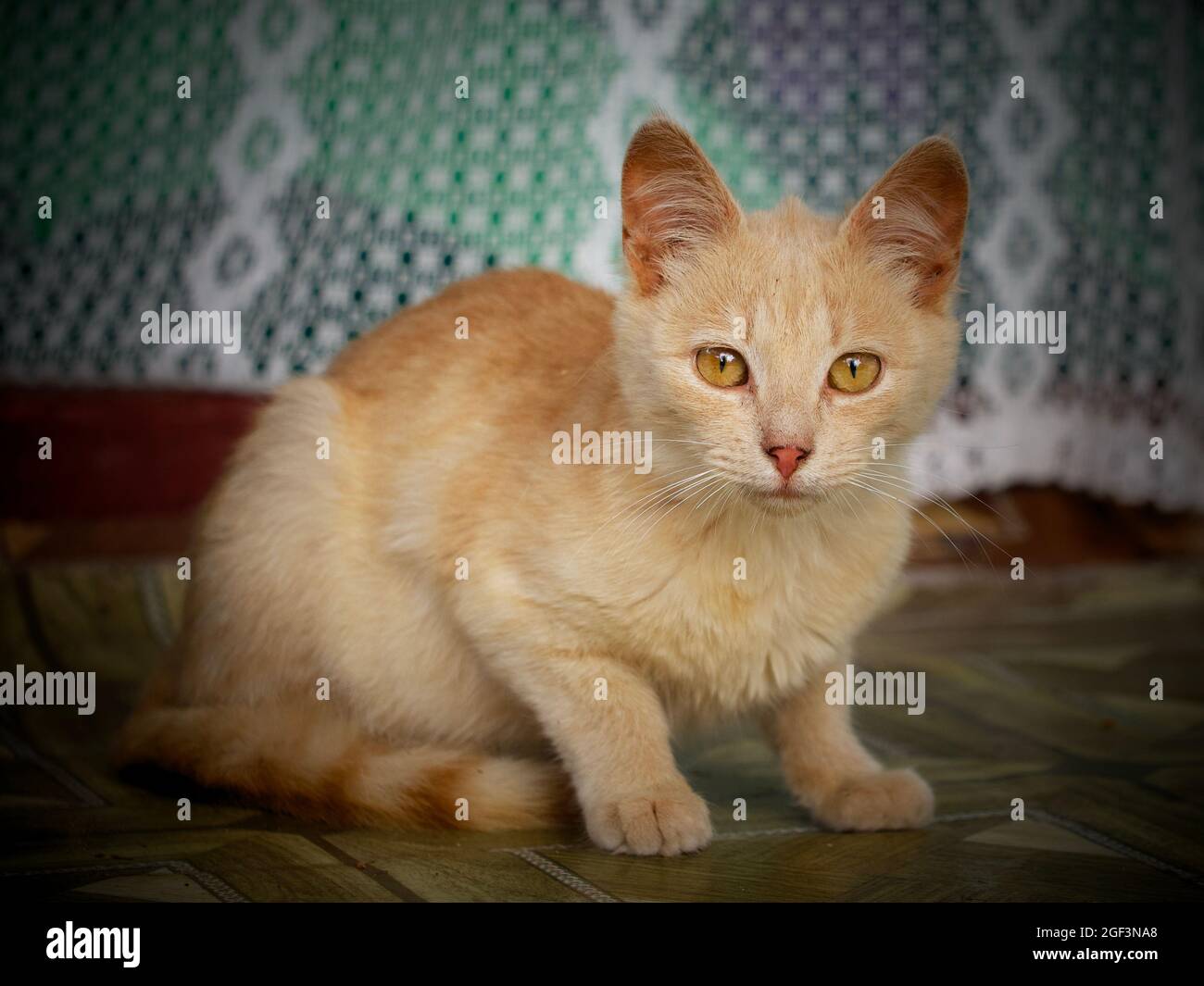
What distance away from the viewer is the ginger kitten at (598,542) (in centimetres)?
159

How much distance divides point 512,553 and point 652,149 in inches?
22.3

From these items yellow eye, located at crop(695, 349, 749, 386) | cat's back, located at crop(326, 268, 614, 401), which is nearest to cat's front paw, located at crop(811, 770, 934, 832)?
yellow eye, located at crop(695, 349, 749, 386)

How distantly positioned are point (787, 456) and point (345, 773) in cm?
76

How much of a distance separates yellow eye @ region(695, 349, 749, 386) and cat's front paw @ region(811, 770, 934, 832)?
61 cm

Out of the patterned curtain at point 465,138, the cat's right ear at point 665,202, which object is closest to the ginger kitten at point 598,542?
the cat's right ear at point 665,202

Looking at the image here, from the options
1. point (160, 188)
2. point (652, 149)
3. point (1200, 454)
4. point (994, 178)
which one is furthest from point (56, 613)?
point (1200, 454)

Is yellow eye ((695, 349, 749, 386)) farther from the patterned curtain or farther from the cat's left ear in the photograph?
the patterned curtain

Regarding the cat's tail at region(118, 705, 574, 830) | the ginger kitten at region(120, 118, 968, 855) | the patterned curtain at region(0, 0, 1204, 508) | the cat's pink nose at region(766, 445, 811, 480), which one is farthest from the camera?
the patterned curtain at region(0, 0, 1204, 508)

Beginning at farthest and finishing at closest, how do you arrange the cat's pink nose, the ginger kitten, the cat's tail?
the cat's tail → the ginger kitten → the cat's pink nose

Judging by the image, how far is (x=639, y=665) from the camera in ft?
5.71

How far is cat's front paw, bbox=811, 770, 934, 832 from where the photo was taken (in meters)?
1.75

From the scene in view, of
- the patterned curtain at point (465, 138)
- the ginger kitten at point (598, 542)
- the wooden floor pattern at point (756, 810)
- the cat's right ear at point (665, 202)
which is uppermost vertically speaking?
the patterned curtain at point (465, 138)

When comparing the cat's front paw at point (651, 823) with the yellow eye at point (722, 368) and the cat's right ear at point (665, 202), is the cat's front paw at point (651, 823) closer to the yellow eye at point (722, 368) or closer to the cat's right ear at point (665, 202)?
the yellow eye at point (722, 368)

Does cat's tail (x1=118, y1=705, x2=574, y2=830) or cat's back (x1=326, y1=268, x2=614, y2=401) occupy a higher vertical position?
cat's back (x1=326, y1=268, x2=614, y2=401)
